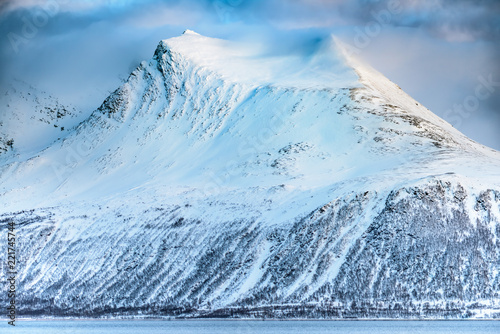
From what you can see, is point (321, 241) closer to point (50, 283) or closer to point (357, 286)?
point (357, 286)

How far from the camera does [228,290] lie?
17862 centimetres

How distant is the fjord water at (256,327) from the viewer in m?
142

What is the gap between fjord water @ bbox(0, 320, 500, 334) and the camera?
14238 cm

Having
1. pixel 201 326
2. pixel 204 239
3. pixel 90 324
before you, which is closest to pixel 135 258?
pixel 204 239

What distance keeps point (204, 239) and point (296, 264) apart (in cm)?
2361

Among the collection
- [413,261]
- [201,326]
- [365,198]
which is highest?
[365,198]

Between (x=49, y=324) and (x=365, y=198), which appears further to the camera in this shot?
(x=365, y=198)

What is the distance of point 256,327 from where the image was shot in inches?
6043

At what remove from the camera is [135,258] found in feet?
637

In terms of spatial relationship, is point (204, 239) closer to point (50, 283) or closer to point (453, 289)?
point (50, 283)

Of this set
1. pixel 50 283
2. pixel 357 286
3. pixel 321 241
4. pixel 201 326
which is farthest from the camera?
pixel 50 283

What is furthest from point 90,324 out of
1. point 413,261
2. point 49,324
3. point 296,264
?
point 413,261

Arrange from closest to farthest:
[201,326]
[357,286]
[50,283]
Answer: [201,326]
[357,286]
[50,283]

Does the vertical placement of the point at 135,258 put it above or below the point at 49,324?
above
